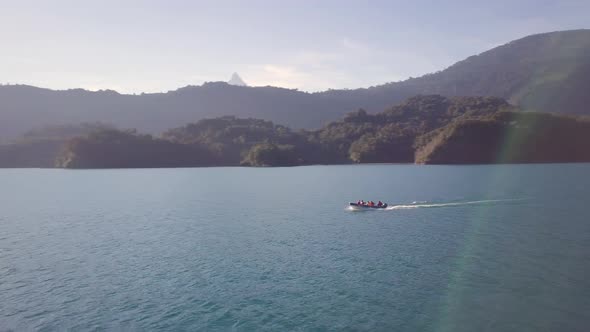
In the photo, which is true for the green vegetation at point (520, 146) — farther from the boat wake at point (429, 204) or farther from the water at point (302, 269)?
the water at point (302, 269)

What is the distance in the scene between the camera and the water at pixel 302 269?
Result: 24.1 metres

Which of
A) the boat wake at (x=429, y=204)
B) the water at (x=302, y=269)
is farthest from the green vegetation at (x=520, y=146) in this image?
the water at (x=302, y=269)

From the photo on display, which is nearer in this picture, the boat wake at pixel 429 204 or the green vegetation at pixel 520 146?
the boat wake at pixel 429 204

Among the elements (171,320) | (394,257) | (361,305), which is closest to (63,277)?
(171,320)

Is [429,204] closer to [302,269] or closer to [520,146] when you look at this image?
[302,269]

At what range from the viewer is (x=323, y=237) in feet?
145

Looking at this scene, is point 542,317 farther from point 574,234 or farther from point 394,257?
point 574,234

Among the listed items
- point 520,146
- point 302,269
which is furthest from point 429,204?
point 520,146

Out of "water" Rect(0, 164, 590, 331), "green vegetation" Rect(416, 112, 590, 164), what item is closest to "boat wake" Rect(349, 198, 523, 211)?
"water" Rect(0, 164, 590, 331)

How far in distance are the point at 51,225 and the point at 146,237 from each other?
17092mm

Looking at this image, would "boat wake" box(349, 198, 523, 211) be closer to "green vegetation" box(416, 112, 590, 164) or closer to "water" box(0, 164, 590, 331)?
"water" box(0, 164, 590, 331)

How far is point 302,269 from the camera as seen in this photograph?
1291 inches

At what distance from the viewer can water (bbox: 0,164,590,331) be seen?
24078mm

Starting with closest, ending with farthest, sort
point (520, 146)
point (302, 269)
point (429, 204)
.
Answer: point (302, 269)
point (429, 204)
point (520, 146)
